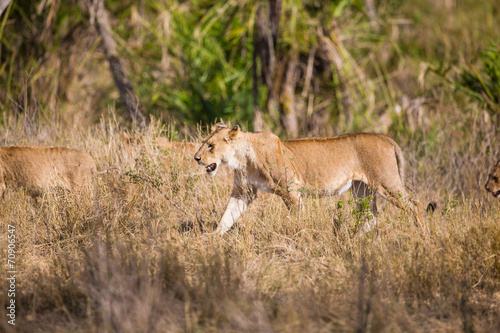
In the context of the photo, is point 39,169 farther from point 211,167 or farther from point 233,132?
point 233,132

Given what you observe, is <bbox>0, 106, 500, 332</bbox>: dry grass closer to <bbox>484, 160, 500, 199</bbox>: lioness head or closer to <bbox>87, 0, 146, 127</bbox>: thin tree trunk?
<bbox>484, 160, 500, 199</bbox>: lioness head

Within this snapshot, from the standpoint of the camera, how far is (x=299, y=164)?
6.17 metres

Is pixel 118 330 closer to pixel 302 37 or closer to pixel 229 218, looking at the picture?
pixel 229 218

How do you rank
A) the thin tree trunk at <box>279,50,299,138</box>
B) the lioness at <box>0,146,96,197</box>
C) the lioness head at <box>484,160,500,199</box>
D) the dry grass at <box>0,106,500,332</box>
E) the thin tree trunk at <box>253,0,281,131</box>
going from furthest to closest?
the thin tree trunk at <box>279,50,299,138</box> → the thin tree trunk at <box>253,0,281,131</box> → the lioness at <box>0,146,96,197</box> → the lioness head at <box>484,160,500,199</box> → the dry grass at <box>0,106,500,332</box>

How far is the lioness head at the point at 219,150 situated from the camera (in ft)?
19.1

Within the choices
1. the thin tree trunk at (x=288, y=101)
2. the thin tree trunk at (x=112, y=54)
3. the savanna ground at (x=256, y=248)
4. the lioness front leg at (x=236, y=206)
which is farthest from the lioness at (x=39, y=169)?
the thin tree trunk at (x=288, y=101)

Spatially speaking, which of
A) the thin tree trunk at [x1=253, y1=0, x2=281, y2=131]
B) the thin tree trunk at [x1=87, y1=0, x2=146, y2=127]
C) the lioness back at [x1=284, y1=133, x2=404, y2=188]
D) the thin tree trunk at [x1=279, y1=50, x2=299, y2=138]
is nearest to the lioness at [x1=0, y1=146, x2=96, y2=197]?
the lioness back at [x1=284, y1=133, x2=404, y2=188]

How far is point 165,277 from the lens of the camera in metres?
4.50

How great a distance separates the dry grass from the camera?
3.92 meters

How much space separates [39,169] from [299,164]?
3.24 metres

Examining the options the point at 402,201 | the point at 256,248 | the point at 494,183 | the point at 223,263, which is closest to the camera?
the point at 223,263

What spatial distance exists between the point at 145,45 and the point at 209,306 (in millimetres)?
10721

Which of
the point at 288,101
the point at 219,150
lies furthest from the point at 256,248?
the point at 288,101

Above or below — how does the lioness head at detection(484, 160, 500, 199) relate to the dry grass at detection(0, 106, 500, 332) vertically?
above
